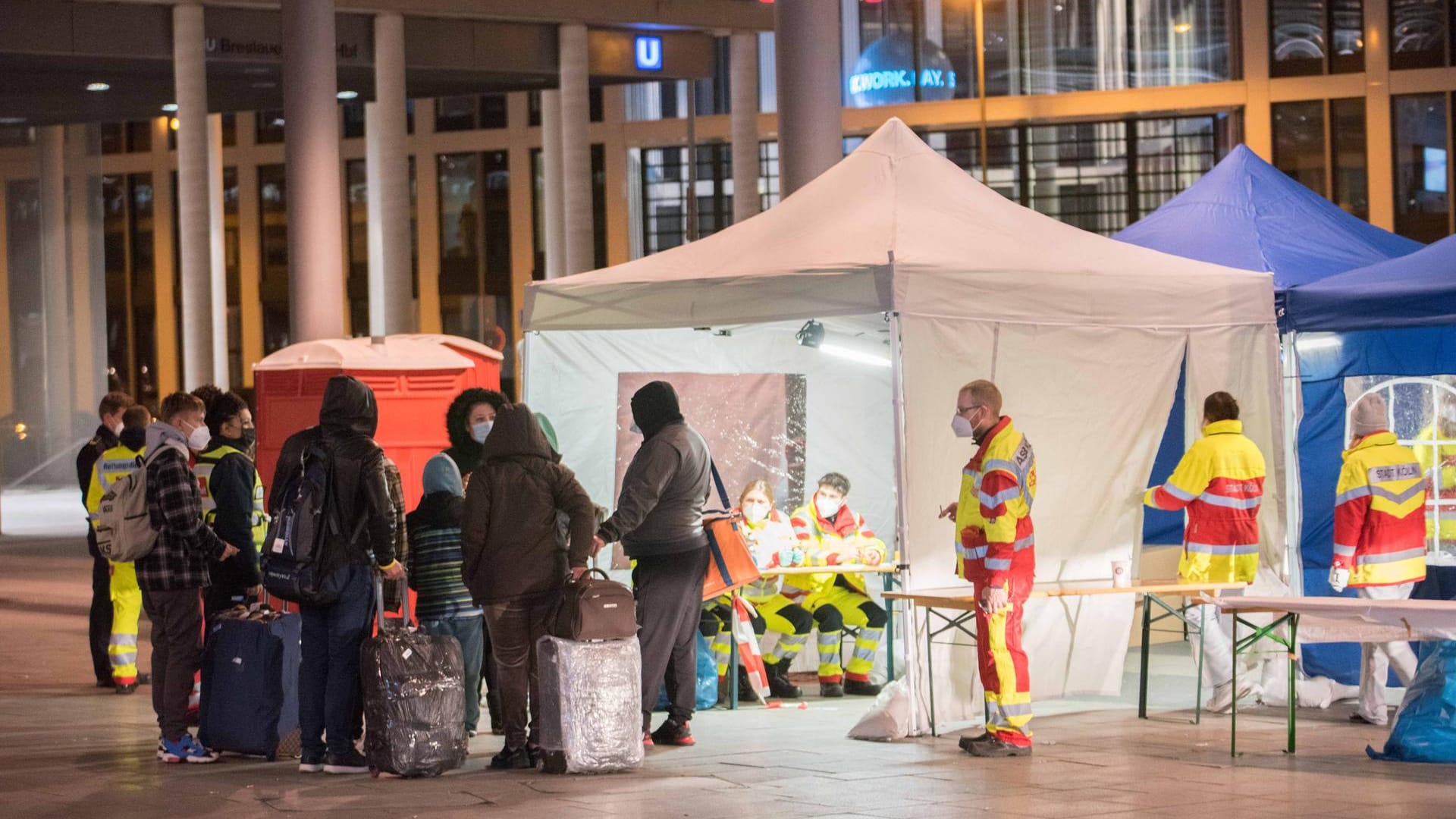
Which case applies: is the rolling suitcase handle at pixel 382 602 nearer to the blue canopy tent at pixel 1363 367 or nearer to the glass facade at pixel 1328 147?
the blue canopy tent at pixel 1363 367

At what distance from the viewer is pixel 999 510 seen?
8.75 m

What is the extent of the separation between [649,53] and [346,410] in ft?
53.9

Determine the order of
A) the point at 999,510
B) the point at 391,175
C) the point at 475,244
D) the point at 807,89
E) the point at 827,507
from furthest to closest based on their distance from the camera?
the point at 475,244
the point at 391,175
the point at 807,89
the point at 827,507
the point at 999,510

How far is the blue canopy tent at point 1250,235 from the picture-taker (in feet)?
40.1

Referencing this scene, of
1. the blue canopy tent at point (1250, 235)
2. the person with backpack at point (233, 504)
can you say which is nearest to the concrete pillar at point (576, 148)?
the blue canopy tent at point (1250, 235)

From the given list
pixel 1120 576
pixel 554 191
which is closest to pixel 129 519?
pixel 1120 576

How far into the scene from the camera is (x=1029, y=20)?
36.1 meters

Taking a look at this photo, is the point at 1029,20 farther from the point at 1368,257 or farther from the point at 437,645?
the point at 437,645

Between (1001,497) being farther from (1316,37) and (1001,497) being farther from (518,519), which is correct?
(1316,37)

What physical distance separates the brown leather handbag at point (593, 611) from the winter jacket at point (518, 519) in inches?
4.3

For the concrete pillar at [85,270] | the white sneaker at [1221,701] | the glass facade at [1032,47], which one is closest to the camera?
the white sneaker at [1221,701]

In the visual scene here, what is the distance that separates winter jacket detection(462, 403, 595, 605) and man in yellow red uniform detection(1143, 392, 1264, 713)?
3.43 metres

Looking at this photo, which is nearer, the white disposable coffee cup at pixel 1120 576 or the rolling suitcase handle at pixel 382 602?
the rolling suitcase handle at pixel 382 602

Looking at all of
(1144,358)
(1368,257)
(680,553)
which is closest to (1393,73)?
(1368,257)
